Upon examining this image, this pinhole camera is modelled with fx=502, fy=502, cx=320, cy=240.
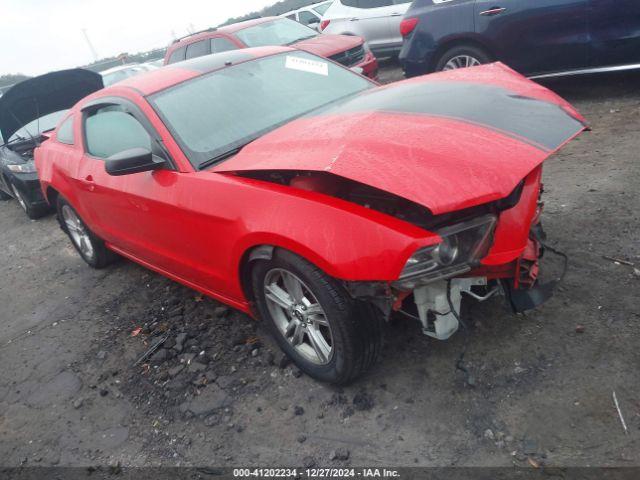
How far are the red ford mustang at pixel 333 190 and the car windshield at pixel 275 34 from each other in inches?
187

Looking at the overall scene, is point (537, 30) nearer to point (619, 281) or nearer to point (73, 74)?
point (619, 281)

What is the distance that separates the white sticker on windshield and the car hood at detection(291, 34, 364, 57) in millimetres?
3757

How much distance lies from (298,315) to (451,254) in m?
0.88

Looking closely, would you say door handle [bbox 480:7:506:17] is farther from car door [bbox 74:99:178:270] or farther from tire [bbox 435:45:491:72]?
car door [bbox 74:99:178:270]

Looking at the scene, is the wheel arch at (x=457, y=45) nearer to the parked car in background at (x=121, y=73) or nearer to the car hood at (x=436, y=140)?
the car hood at (x=436, y=140)

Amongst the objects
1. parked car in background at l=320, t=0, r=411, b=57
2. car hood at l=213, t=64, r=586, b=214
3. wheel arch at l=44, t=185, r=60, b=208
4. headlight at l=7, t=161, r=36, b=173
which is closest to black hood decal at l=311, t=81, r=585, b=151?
car hood at l=213, t=64, r=586, b=214

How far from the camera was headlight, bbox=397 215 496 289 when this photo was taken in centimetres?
206

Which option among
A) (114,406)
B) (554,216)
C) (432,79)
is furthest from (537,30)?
(114,406)

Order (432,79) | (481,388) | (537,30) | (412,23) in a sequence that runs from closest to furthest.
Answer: (481,388) < (432,79) < (537,30) < (412,23)

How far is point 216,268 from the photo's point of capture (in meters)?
2.86

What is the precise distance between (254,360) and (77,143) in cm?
245

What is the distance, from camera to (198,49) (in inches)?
338

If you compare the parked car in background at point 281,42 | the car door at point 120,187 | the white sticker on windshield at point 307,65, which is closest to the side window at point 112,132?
the car door at point 120,187

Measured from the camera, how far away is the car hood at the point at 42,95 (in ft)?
20.3
